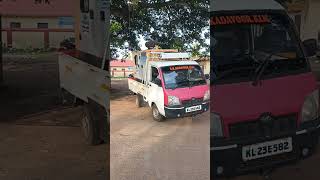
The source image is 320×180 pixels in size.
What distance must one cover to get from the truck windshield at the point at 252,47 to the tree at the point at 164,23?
0.15 meters

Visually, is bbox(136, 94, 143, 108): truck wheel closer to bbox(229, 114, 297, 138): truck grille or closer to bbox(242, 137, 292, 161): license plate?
bbox(229, 114, 297, 138): truck grille

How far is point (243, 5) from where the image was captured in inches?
89.0

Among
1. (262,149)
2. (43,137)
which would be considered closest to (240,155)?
(262,149)

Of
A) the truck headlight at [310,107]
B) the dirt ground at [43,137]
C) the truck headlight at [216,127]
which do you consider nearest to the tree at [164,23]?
the truck headlight at [216,127]

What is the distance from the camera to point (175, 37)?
200 centimetres

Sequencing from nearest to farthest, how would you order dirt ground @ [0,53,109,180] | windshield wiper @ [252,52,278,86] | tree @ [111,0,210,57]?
tree @ [111,0,210,57] → windshield wiper @ [252,52,278,86] → dirt ground @ [0,53,109,180]

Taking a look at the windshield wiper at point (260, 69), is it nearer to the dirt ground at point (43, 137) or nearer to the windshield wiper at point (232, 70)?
the windshield wiper at point (232, 70)

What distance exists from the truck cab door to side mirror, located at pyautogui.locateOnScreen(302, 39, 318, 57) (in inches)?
41.1

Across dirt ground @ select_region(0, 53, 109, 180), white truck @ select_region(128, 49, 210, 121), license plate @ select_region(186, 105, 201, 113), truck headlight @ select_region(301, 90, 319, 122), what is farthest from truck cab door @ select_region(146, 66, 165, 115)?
dirt ground @ select_region(0, 53, 109, 180)

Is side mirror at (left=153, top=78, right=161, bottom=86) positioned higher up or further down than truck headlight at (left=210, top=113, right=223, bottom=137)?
higher up

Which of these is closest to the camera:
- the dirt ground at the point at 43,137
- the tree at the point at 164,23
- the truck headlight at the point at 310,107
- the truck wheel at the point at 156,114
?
the tree at the point at 164,23

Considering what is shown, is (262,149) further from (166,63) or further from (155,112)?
(166,63)

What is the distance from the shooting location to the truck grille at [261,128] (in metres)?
2.49

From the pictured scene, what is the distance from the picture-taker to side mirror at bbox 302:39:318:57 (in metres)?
2.72
